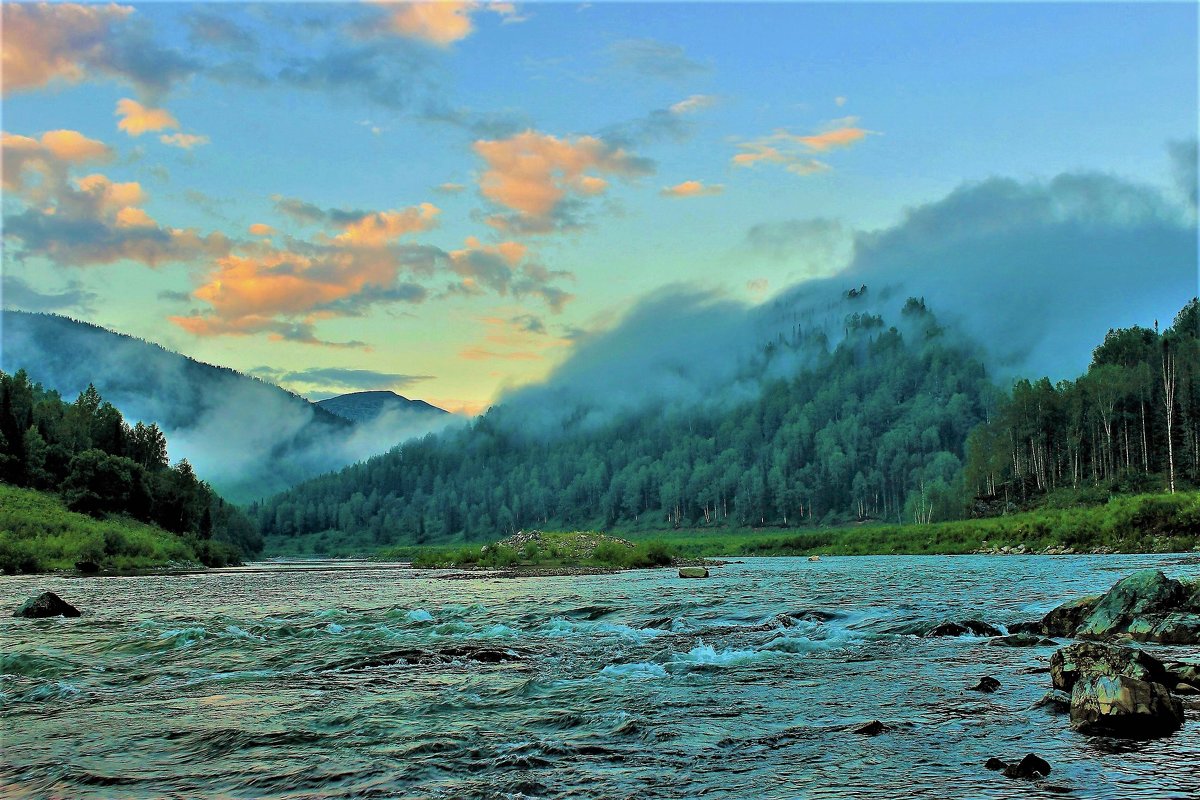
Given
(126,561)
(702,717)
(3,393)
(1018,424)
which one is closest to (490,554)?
(126,561)

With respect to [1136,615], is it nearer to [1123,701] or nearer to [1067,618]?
[1067,618]

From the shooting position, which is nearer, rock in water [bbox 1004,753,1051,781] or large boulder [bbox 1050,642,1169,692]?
rock in water [bbox 1004,753,1051,781]

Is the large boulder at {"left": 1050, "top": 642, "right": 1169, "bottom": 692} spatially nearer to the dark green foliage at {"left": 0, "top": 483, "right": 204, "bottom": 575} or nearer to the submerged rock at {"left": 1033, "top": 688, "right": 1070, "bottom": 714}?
the submerged rock at {"left": 1033, "top": 688, "right": 1070, "bottom": 714}

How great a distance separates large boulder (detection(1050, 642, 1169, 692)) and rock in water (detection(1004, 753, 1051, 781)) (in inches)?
160

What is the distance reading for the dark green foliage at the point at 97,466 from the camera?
114312mm

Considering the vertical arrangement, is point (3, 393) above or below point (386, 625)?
above

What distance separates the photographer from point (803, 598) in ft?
133

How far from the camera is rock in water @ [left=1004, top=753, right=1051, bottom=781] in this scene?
35.3ft

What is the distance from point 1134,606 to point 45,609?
1617 inches

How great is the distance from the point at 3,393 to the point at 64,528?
43381 millimetres

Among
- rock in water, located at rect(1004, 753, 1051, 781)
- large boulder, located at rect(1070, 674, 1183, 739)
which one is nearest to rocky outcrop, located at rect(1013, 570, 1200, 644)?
large boulder, located at rect(1070, 674, 1183, 739)

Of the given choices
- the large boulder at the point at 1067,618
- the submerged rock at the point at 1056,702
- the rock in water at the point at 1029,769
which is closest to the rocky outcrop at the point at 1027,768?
the rock in water at the point at 1029,769

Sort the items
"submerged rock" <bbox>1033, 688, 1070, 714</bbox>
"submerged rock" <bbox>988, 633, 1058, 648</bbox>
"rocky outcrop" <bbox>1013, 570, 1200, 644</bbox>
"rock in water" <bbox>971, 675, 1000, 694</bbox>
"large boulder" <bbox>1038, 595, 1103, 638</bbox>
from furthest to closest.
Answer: "large boulder" <bbox>1038, 595, 1103, 638</bbox> → "submerged rock" <bbox>988, 633, 1058, 648</bbox> → "rocky outcrop" <bbox>1013, 570, 1200, 644</bbox> → "rock in water" <bbox>971, 675, 1000, 694</bbox> → "submerged rock" <bbox>1033, 688, 1070, 714</bbox>

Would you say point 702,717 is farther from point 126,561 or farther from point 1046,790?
point 126,561
